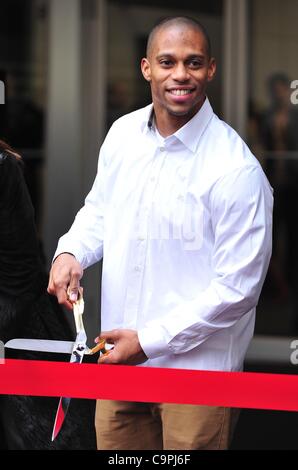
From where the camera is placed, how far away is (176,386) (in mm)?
2277

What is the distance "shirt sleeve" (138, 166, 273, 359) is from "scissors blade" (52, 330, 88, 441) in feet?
0.73

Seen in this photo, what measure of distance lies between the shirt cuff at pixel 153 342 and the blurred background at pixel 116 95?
223mm

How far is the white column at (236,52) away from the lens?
304cm

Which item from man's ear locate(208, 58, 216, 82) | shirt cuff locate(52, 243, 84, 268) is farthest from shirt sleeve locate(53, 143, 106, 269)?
man's ear locate(208, 58, 216, 82)

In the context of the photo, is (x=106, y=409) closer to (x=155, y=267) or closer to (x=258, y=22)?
(x=155, y=267)

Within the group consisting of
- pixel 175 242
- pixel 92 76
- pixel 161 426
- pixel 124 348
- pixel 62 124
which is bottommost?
pixel 161 426

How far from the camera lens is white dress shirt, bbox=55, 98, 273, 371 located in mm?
2066

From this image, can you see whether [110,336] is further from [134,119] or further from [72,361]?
[134,119]

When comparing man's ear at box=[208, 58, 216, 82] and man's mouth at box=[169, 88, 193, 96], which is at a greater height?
man's ear at box=[208, 58, 216, 82]

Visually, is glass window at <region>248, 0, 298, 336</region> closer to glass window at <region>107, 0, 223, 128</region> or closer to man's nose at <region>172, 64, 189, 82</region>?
glass window at <region>107, 0, 223, 128</region>

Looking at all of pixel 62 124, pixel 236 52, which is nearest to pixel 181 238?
pixel 62 124

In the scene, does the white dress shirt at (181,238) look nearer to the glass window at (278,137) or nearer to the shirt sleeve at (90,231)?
the shirt sleeve at (90,231)

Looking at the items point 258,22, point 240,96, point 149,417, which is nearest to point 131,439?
point 149,417

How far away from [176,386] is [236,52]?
148 cm
